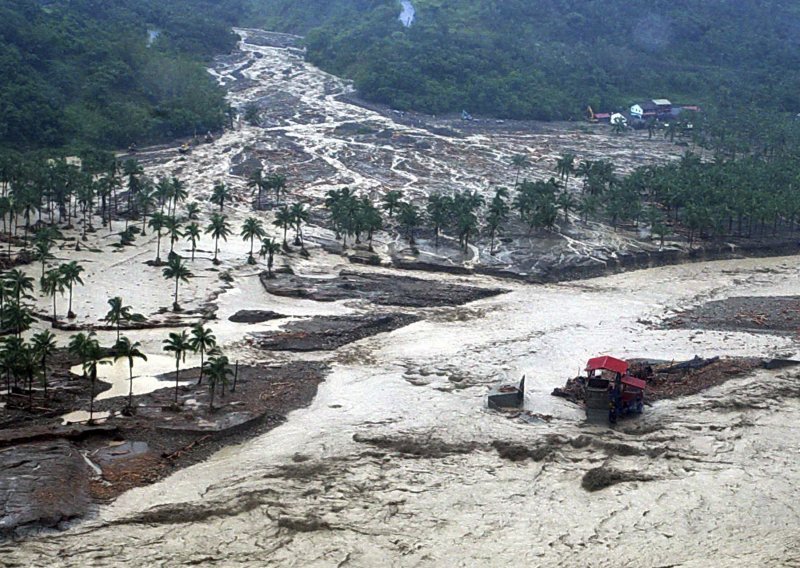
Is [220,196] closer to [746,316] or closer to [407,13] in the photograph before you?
[746,316]

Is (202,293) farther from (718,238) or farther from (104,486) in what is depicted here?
(718,238)

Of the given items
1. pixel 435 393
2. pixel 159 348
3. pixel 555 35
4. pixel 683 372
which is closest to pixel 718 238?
pixel 683 372

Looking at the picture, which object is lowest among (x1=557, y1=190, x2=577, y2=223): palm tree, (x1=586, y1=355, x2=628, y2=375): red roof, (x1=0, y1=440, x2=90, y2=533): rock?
(x1=0, y1=440, x2=90, y2=533): rock

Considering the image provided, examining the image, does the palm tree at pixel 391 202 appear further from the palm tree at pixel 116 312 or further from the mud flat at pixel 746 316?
the palm tree at pixel 116 312

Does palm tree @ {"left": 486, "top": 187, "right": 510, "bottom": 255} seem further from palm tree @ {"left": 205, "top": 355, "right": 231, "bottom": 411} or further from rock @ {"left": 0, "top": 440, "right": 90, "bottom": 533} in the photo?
rock @ {"left": 0, "top": 440, "right": 90, "bottom": 533}

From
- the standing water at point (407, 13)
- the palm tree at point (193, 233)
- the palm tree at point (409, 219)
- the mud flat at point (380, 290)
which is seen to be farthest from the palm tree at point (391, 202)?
the standing water at point (407, 13)

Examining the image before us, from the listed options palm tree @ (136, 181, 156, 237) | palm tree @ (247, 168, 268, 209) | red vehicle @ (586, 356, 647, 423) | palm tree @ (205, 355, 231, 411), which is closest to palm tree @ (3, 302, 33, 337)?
palm tree @ (205, 355, 231, 411)

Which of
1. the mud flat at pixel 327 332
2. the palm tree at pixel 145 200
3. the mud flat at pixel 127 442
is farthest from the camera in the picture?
the palm tree at pixel 145 200
